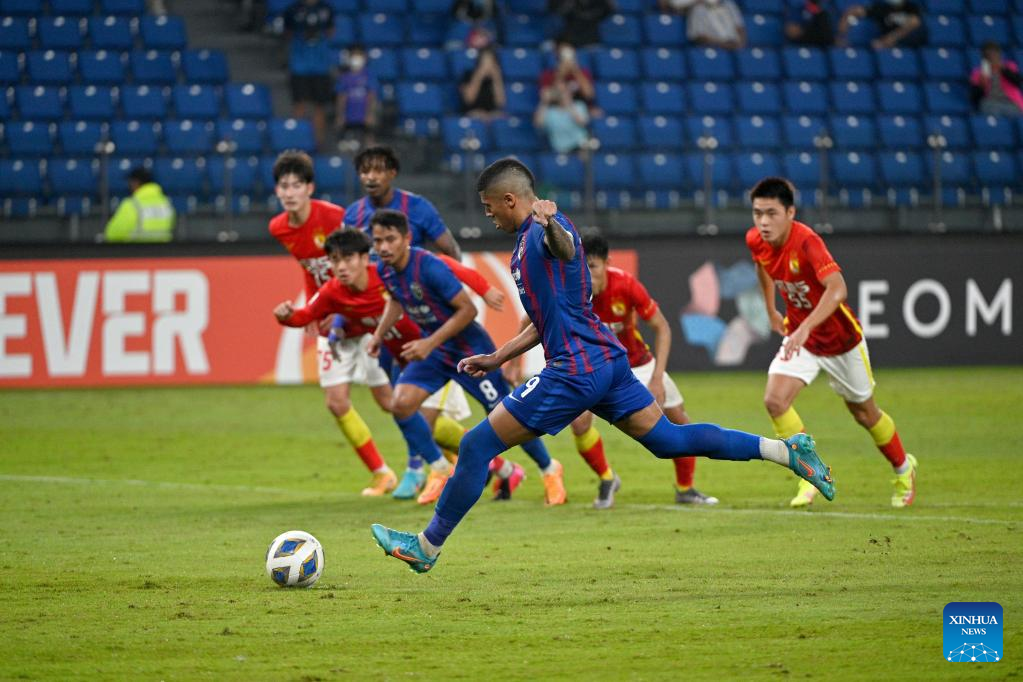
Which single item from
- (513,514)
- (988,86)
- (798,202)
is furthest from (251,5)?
(513,514)

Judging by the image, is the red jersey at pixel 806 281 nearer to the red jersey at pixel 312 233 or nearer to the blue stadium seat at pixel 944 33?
the red jersey at pixel 312 233

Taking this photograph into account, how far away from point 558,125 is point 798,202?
356 centimetres

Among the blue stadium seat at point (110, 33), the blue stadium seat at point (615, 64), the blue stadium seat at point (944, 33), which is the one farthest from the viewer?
the blue stadium seat at point (944, 33)

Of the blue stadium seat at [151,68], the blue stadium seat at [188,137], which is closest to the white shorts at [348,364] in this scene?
the blue stadium seat at [188,137]

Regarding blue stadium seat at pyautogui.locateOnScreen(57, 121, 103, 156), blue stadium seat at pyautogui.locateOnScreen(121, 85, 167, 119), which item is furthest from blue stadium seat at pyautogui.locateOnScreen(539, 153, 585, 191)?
blue stadium seat at pyautogui.locateOnScreen(57, 121, 103, 156)

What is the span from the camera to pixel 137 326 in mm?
19391

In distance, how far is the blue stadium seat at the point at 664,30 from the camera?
25.2 meters

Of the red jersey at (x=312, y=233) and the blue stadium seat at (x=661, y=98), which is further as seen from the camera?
the blue stadium seat at (x=661, y=98)

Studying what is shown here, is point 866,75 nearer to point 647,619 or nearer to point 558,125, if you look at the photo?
point 558,125

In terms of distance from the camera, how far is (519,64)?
23984 mm

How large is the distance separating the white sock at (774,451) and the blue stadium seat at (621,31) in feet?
58.4

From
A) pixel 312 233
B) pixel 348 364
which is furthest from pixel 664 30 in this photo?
pixel 348 364

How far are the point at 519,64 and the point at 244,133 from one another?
457 cm

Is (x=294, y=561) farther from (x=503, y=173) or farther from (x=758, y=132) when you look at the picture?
(x=758, y=132)
